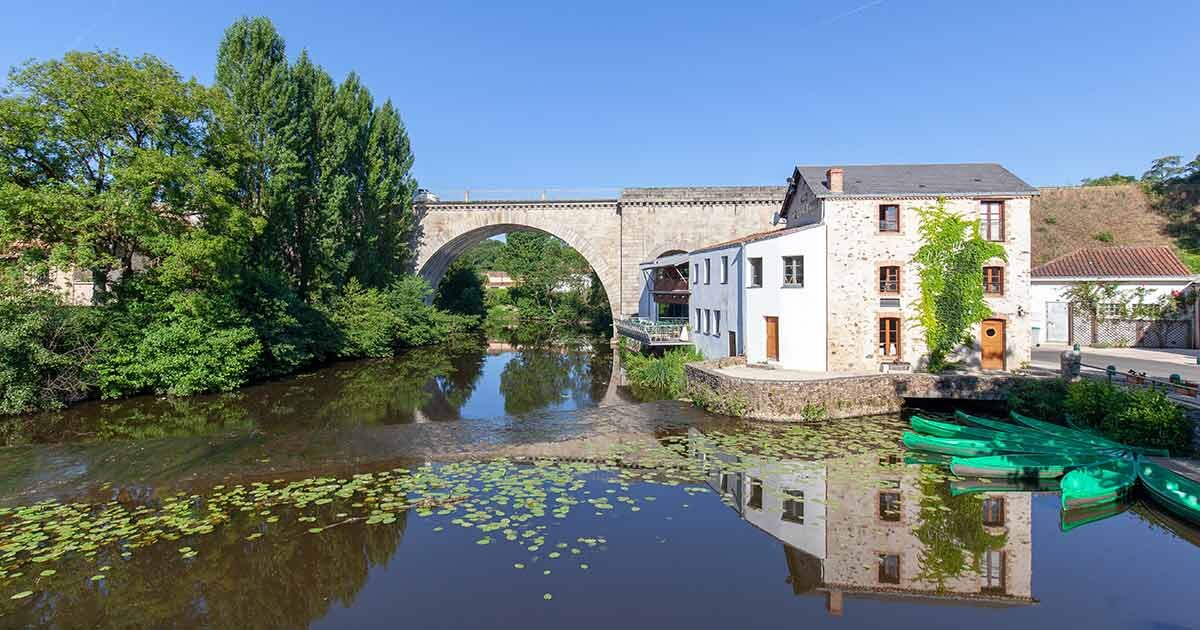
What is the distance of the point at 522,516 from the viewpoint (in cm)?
1055

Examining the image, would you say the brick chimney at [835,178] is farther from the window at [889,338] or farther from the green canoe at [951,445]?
the green canoe at [951,445]

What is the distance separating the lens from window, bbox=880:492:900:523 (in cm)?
1049

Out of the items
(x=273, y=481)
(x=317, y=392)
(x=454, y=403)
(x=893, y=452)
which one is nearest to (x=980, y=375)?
(x=893, y=452)

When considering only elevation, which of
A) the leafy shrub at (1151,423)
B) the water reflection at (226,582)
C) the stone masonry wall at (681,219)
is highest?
the stone masonry wall at (681,219)

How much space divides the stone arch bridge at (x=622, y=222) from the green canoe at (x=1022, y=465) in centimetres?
2810

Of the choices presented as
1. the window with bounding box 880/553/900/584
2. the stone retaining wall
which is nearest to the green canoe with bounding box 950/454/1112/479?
the window with bounding box 880/553/900/584

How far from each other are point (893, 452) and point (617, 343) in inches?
1069

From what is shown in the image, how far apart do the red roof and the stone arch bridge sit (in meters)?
15.5

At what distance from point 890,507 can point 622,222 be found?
31.3 metres

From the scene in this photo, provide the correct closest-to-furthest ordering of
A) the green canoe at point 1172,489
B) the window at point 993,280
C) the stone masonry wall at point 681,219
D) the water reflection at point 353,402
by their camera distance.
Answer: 1. the green canoe at point 1172,489
2. the water reflection at point 353,402
3. the window at point 993,280
4. the stone masonry wall at point 681,219

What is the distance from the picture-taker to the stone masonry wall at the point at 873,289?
20391 millimetres

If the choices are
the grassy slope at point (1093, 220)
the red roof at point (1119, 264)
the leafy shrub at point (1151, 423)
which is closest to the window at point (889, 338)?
the leafy shrub at point (1151, 423)

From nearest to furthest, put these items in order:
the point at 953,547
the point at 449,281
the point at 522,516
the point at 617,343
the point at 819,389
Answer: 1. the point at 953,547
2. the point at 522,516
3. the point at 819,389
4. the point at 617,343
5. the point at 449,281

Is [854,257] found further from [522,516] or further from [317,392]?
[317,392]
